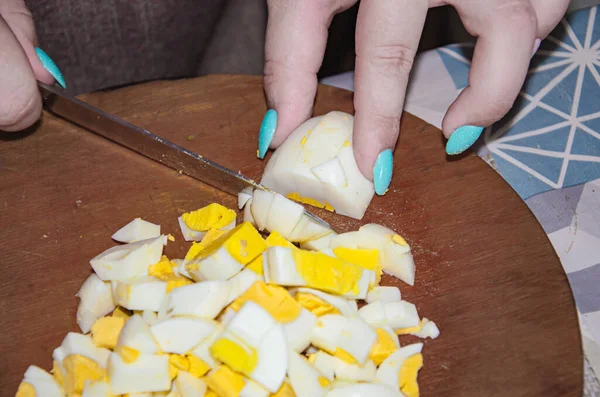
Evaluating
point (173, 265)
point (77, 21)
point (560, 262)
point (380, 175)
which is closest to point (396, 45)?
point (380, 175)

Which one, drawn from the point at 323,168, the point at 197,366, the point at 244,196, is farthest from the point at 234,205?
the point at 197,366

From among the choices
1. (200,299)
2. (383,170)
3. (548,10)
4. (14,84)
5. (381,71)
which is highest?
(548,10)

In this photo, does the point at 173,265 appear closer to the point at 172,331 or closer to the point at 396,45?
the point at 172,331

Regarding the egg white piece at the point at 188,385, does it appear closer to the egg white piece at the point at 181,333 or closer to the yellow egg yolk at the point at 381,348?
the egg white piece at the point at 181,333

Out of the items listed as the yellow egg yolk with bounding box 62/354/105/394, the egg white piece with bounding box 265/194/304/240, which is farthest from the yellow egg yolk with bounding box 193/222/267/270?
the yellow egg yolk with bounding box 62/354/105/394

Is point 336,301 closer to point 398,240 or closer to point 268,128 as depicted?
point 398,240

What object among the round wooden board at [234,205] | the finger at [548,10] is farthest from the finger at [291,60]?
the finger at [548,10]
